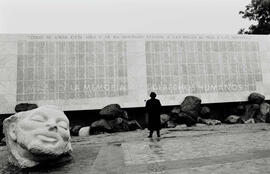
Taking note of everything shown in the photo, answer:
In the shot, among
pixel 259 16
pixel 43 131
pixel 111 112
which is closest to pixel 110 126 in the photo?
pixel 111 112

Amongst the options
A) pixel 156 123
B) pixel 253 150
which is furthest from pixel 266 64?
pixel 253 150

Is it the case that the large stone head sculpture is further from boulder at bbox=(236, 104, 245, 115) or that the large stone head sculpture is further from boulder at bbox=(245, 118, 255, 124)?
boulder at bbox=(236, 104, 245, 115)

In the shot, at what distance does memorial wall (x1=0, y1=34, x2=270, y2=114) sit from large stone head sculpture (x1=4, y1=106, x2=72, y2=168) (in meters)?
8.95

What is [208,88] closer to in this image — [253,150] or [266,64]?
[266,64]

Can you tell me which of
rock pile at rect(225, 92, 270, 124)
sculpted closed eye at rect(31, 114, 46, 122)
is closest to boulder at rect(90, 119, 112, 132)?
rock pile at rect(225, 92, 270, 124)

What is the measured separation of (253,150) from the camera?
15.7 feet

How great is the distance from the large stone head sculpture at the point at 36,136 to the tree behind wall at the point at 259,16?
2151 cm

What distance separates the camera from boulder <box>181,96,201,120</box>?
13.3m

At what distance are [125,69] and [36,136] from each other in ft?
33.8

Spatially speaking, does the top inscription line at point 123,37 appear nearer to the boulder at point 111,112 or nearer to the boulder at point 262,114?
the boulder at point 111,112

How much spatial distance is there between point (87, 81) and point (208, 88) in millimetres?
6826

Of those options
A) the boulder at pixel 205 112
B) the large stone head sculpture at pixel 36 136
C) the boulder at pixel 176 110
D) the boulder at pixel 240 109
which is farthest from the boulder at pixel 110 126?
the large stone head sculpture at pixel 36 136

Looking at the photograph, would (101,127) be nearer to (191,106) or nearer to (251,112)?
(191,106)

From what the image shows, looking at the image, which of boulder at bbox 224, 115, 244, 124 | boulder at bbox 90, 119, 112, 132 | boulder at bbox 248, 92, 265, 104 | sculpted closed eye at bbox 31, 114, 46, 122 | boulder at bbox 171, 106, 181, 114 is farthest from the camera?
boulder at bbox 248, 92, 265, 104
